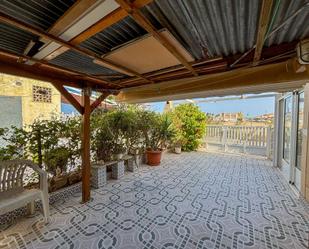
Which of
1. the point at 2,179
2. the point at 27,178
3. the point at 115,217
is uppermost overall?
the point at 2,179

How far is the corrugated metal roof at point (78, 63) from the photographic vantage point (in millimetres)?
1921

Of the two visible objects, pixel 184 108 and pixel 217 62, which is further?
pixel 184 108

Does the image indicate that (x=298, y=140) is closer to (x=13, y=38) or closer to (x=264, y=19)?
(x=264, y=19)

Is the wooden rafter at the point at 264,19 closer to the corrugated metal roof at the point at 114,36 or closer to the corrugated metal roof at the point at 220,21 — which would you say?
the corrugated metal roof at the point at 220,21

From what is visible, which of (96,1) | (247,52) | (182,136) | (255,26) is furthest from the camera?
(182,136)

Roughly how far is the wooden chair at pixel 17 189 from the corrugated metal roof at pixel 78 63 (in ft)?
4.89

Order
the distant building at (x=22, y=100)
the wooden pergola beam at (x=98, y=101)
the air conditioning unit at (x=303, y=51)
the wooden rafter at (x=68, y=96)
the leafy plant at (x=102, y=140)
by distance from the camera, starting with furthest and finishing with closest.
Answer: the distant building at (x=22, y=100) → the leafy plant at (x=102, y=140) → the wooden pergola beam at (x=98, y=101) → the wooden rafter at (x=68, y=96) → the air conditioning unit at (x=303, y=51)

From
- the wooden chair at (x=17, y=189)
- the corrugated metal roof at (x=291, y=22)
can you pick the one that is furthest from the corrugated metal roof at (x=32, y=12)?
the wooden chair at (x=17, y=189)

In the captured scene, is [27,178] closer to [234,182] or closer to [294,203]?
[234,182]

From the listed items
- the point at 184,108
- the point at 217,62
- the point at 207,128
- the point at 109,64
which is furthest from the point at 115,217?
the point at 207,128

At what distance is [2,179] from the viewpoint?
216 centimetres

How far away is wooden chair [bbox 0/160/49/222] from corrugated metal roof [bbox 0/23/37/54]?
1440 millimetres

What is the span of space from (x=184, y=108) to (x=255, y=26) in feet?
19.5

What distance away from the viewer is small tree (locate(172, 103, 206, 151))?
7.05 m
